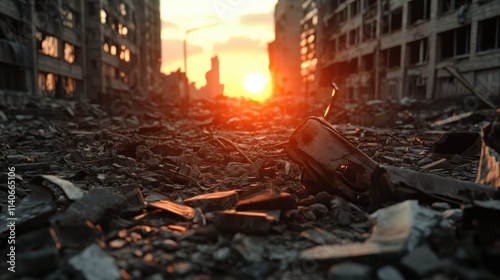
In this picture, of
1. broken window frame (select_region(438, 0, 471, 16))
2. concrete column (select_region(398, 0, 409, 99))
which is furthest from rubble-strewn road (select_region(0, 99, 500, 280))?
concrete column (select_region(398, 0, 409, 99))

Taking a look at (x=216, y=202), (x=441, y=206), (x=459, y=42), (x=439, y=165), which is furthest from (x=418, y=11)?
(x=216, y=202)

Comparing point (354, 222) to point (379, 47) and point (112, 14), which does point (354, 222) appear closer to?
point (379, 47)

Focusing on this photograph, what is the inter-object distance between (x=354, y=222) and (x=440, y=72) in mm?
23506

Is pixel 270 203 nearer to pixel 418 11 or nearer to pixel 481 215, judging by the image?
pixel 481 215

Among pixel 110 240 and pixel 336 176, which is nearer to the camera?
pixel 110 240

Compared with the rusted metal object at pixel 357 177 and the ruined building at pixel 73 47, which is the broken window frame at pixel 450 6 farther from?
the ruined building at pixel 73 47

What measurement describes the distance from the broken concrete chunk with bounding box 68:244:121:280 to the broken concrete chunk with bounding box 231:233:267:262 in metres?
0.83

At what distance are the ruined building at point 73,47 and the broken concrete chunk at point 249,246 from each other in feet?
70.8

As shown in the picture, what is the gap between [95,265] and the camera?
87.9 inches

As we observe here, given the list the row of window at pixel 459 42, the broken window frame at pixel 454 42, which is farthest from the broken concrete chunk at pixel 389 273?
the broken window frame at pixel 454 42

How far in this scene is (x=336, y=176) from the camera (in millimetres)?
3738

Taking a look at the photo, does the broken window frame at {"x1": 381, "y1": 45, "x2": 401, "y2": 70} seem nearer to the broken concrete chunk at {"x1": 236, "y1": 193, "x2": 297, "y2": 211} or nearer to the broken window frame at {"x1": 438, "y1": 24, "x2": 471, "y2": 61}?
the broken window frame at {"x1": 438, "y1": 24, "x2": 471, "y2": 61}

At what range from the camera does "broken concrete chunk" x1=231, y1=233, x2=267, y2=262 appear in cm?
241

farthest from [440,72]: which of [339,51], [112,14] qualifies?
[112,14]
